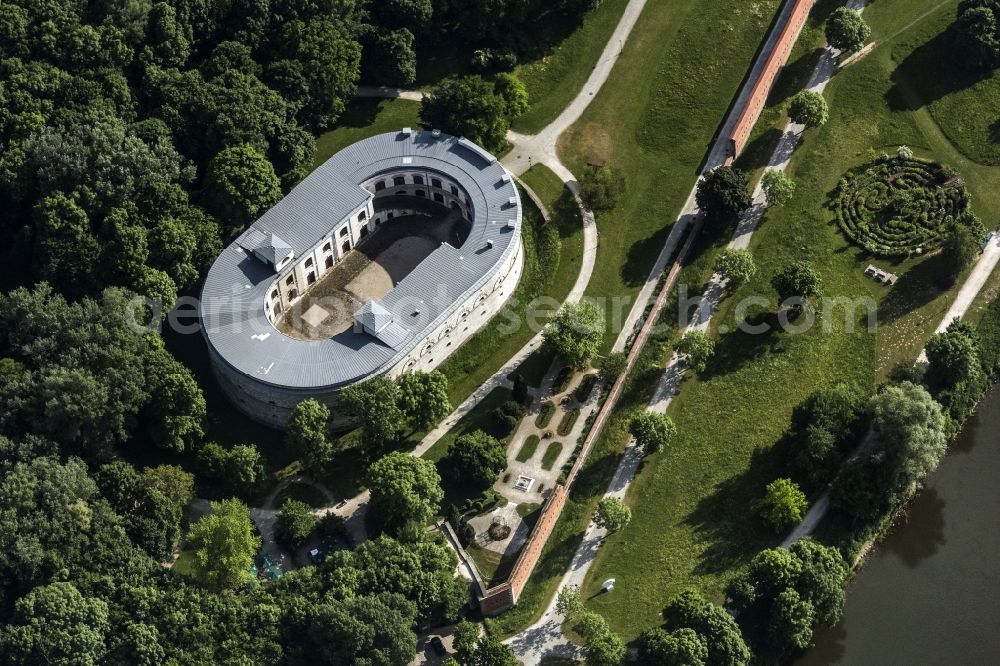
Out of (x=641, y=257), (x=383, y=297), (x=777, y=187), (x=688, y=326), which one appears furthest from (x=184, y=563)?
(x=777, y=187)

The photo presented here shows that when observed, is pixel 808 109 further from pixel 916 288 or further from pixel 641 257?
pixel 641 257

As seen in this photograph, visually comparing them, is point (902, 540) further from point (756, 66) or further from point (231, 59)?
point (231, 59)

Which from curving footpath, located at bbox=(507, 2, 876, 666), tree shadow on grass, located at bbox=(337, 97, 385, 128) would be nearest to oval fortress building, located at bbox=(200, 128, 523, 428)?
tree shadow on grass, located at bbox=(337, 97, 385, 128)

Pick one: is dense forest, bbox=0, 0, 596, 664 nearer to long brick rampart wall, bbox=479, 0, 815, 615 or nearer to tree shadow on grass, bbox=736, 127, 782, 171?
long brick rampart wall, bbox=479, 0, 815, 615

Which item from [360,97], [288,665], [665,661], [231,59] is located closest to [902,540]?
[665,661]

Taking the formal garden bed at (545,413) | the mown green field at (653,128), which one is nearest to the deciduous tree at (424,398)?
the formal garden bed at (545,413)
